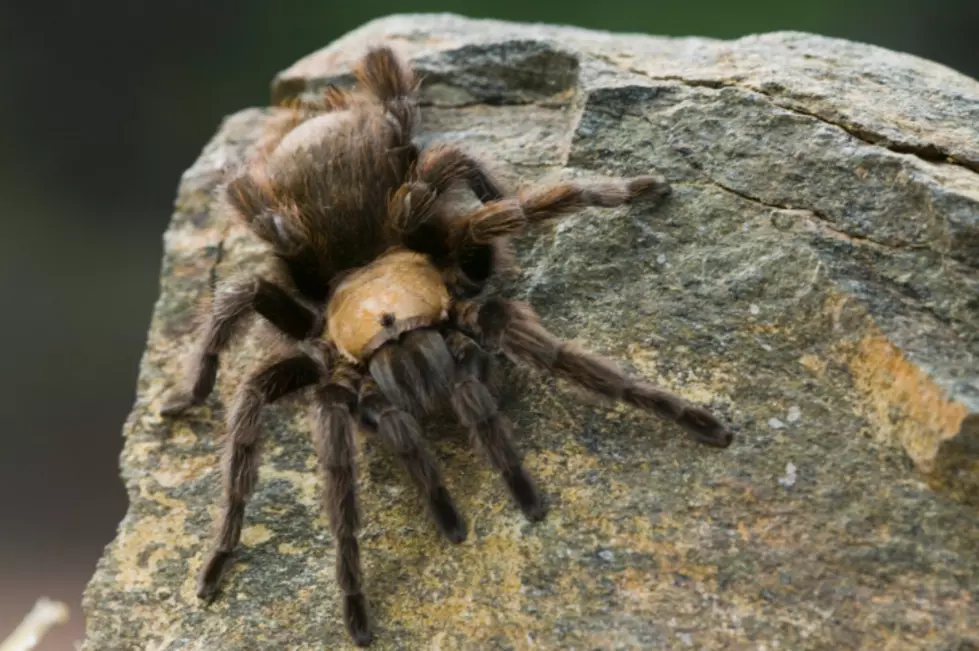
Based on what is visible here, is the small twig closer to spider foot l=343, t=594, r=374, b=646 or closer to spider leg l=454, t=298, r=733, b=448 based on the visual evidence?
spider foot l=343, t=594, r=374, b=646

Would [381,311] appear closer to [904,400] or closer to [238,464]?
[238,464]

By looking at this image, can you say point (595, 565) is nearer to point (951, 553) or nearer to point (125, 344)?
point (951, 553)

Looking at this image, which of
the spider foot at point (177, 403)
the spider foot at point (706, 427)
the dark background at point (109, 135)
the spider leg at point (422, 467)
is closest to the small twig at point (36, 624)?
the dark background at point (109, 135)

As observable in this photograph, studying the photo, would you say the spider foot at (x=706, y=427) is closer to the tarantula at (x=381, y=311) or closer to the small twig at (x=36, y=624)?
the tarantula at (x=381, y=311)

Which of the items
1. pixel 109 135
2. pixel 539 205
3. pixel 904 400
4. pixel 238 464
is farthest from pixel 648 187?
pixel 109 135

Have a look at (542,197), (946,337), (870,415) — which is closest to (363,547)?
(542,197)

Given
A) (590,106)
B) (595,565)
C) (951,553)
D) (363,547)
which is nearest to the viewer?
(951,553)
